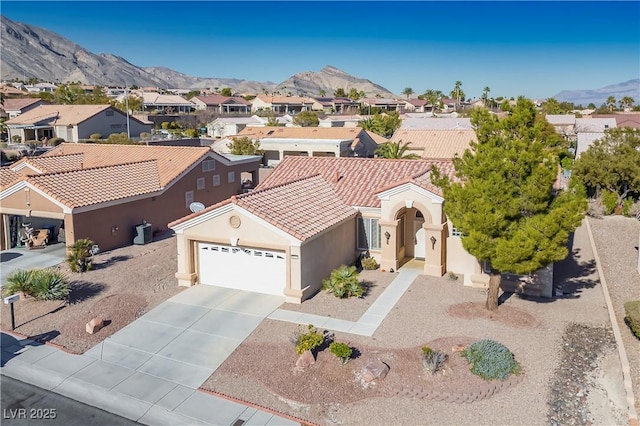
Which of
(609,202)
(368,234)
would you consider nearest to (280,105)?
(609,202)

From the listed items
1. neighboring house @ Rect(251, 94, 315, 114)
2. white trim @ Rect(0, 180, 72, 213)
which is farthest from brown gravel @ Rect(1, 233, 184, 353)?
neighboring house @ Rect(251, 94, 315, 114)

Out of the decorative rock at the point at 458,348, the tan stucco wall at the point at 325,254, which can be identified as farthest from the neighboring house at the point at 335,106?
the decorative rock at the point at 458,348

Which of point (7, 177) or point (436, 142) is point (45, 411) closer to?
point (7, 177)

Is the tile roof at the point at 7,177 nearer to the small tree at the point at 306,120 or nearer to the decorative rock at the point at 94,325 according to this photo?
the decorative rock at the point at 94,325

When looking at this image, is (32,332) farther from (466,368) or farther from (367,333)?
(466,368)

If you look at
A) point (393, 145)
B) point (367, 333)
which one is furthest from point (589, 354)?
point (393, 145)

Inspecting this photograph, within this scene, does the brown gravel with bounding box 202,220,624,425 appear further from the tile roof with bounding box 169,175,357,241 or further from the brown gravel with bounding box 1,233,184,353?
the brown gravel with bounding box 1,233,184,353
